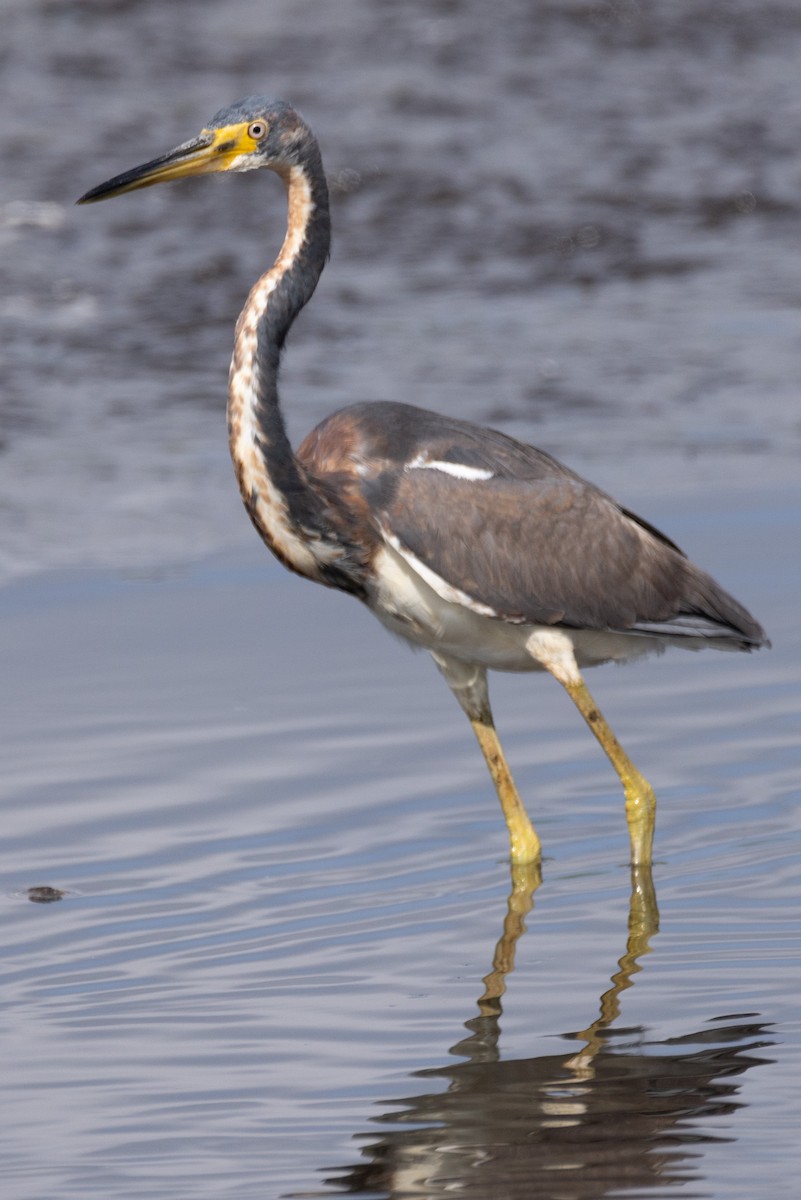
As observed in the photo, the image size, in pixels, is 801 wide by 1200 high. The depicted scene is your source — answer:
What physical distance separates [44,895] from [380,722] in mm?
1622

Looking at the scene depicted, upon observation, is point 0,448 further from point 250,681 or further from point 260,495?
point 260,495

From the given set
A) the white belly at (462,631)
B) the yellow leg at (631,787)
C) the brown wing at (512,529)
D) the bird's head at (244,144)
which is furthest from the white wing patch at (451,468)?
the bird's head at (244,144)

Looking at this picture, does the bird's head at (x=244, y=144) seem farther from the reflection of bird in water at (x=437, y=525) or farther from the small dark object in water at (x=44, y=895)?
the small dark object in water at (x=44, y=895)

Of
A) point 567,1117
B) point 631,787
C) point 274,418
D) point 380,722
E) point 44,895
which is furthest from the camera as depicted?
point 380,722

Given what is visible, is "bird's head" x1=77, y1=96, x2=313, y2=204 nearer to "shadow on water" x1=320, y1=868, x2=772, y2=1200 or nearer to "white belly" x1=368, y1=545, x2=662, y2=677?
"white belly" x1=368, y1=545, x2=662, y2=677

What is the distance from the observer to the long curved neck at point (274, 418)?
6.16 m

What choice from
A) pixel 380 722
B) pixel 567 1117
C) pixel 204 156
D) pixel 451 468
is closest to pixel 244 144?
pixel 204 156

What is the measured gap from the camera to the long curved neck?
6.16 meters

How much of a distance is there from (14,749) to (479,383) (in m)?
4.75

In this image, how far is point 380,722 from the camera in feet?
24.0

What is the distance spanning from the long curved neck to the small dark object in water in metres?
1.13

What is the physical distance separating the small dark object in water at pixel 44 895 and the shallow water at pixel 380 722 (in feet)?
0.20

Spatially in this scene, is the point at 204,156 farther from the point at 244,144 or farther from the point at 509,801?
the point at 509,801

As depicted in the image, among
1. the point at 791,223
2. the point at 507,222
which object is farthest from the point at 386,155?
the point at 791,223
